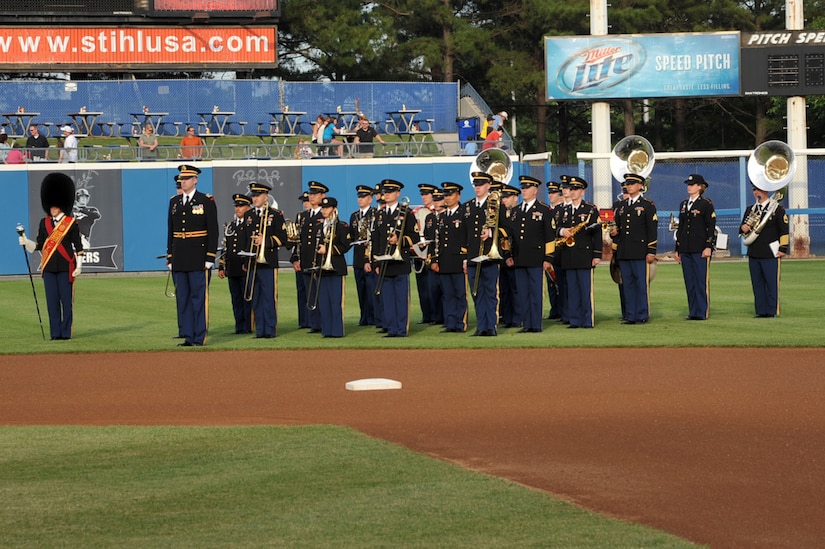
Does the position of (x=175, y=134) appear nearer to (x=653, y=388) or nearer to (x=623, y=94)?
(x=623, y=94)

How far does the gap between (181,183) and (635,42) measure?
2475 centimetres

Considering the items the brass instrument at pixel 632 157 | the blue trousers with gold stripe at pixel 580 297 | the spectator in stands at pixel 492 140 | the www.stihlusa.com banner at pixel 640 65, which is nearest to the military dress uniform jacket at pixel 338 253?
the blue trousers with gold stripe at pixel 580 297

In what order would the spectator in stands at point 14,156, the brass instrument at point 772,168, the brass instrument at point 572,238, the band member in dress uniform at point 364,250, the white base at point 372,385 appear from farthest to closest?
the spectator in stands at point 14,156 < the brass instrument at point 772,168 < the band member in dress uniform at point 364,250 < the brass instrument at point 572,238 < the white base at point 372,385

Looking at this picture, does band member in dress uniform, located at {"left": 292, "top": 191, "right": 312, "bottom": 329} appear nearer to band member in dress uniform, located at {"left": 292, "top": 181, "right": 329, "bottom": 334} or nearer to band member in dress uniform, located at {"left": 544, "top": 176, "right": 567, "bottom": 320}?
band member in dress uniform, located at {"left": 292, "top": 181, "right": 329, "bottom": 334}

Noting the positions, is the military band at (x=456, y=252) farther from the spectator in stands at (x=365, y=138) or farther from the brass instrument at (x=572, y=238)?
the spectator in stands at (x=365, y=138)

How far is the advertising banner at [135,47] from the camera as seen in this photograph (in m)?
39.7

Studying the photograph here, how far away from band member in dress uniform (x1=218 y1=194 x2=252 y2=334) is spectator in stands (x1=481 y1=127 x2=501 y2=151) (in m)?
18.1

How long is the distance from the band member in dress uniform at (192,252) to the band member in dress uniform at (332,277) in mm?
1425

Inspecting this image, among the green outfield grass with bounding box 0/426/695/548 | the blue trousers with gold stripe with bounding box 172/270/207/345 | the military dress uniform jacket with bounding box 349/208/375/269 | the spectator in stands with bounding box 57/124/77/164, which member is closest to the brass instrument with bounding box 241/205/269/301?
the blue trousers with gold stripe with bounding box 172/270/207/345

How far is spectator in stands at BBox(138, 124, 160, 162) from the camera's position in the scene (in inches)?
1389

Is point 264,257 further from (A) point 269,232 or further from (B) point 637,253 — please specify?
(B) point 637,253

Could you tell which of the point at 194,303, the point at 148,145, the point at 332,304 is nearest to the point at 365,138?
the point at 148,145

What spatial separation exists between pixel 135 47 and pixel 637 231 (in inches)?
1026

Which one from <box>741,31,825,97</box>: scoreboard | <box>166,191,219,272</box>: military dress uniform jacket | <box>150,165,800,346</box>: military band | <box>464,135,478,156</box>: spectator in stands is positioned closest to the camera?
<box>166,191,219,272</box>: military dress uniform jacket
